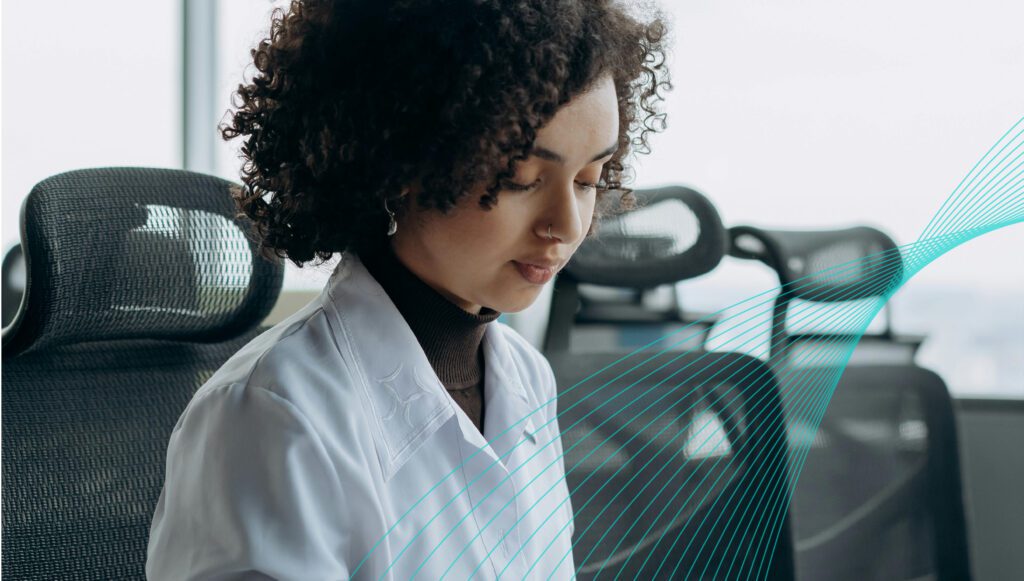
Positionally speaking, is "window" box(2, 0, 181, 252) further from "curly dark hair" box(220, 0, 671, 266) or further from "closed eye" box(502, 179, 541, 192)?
"closed eye" box(502, 179, 541, 192)

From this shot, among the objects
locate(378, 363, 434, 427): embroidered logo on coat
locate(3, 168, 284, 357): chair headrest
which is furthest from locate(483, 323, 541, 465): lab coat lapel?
locate(3, 168, 284, 357): chair headrest

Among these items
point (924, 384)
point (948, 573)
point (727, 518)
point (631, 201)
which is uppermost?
point (631, 201)

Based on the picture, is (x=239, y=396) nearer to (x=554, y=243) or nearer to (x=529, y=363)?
(x=554, y=243)

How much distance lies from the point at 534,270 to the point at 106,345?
636 mm

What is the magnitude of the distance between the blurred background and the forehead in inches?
43.6

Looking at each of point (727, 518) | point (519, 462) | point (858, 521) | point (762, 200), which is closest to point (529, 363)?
point (519, 462)

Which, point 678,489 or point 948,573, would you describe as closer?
point 678,489

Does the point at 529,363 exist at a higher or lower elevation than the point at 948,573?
higher

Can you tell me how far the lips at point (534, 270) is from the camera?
31.5 inches

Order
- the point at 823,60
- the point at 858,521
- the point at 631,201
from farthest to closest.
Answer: the point at 823,60
the point at 858,521
the point at 631,201

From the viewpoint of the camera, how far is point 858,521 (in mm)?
1581

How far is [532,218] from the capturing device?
778 millimetres

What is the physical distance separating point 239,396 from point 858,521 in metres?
1.20

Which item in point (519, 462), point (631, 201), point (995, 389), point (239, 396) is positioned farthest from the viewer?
point (995, 389)
